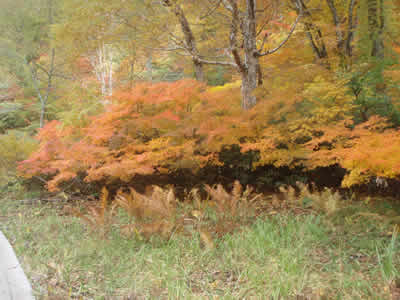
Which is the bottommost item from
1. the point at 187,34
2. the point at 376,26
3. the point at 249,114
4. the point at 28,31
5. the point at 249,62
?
the point at 249,114

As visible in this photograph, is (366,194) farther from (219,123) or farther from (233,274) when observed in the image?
(233,274)

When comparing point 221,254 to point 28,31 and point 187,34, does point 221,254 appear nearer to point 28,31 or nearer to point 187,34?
point 187,34

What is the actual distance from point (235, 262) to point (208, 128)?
8.87 feet

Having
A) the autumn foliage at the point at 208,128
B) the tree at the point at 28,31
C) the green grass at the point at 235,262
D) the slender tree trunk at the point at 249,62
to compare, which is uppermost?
the tree at the point at 28,31

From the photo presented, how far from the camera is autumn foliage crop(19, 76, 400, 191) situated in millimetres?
5266

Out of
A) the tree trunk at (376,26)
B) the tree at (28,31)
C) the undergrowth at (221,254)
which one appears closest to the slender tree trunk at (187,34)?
the tree trunk at (376,26)

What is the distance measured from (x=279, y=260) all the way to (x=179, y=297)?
124 cm

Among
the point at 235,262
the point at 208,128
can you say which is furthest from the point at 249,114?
the point at 235,262

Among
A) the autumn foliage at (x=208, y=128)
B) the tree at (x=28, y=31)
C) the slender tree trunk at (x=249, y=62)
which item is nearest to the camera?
the autumn foliage at (x=208, y=128)

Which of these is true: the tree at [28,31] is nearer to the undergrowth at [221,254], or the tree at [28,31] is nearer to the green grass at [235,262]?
the undergrowth at [221,254]

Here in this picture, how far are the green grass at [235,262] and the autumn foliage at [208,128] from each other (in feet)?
3.38

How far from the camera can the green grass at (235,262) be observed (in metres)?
3.21

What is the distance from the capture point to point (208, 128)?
228 inches

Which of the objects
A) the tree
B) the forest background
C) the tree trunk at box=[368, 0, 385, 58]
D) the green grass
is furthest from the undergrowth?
the tree
